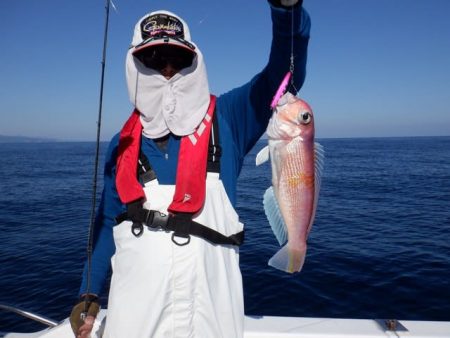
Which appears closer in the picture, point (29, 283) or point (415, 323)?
point (415, 323)

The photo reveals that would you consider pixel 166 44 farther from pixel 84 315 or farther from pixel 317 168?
pixel 84 315

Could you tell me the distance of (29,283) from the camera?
9.90 m

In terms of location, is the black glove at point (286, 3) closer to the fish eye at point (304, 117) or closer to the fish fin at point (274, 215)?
the fish eye at point (304, 117)

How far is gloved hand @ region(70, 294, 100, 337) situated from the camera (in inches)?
99.1

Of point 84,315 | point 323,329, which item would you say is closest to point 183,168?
point 84,315

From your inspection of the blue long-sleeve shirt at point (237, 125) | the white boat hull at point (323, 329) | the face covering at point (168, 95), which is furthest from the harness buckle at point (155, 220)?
the white boat hull at point (323, 329)

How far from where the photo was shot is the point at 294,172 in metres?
2.33

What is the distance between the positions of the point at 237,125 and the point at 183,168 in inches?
20.3

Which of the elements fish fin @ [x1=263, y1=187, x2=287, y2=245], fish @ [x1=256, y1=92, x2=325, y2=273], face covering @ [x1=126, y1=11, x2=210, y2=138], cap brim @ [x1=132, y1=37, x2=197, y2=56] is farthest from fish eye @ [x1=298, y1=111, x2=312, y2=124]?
cap brim @ [x1=132, y1=37, x2=197, y2=56]

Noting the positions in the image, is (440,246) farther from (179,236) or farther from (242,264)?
Result: (179,236)

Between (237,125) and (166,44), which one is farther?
(237,125)

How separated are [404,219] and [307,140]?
15.3 metres

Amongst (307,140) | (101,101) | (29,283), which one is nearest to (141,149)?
(101,101)

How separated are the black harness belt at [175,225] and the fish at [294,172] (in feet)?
1.15
